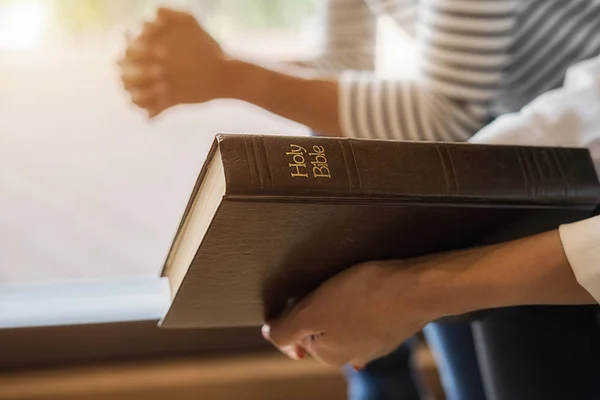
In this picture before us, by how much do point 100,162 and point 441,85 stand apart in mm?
799

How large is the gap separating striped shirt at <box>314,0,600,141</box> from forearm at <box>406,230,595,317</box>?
182mm

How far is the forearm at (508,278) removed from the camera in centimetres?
46

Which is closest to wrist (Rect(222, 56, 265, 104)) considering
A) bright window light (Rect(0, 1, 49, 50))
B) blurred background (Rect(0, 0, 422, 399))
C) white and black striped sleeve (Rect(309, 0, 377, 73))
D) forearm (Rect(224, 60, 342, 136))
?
forearm (Rect(224, 60, 342, 136))

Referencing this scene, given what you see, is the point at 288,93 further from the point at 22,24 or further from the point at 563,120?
the point at 22,24

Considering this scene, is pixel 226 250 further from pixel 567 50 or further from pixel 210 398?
pixel 210 398

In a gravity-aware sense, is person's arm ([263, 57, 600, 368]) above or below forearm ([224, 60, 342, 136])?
below

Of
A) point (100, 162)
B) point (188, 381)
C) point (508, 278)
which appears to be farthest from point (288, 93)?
point (100, 162)

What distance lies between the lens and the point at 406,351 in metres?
0.85

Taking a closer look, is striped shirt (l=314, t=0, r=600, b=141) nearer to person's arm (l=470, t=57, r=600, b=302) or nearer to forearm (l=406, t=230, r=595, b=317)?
person's arm (l=470, t=57, r=600, b=302)

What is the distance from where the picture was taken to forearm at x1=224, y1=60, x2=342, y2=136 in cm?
63

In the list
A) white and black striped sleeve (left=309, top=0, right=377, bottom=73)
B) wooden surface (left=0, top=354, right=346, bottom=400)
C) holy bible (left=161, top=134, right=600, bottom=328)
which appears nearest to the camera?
holy bible (left=161, top=134, right=600, bottom=328)

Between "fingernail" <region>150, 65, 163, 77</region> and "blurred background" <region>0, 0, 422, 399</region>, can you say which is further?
"blurred background" <region>0, 0, 422, 399</region>

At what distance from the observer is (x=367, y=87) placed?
65cm

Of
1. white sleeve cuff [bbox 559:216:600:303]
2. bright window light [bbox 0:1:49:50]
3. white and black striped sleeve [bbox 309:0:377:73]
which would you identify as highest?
bright window light [bbox 0:1:49:50]
